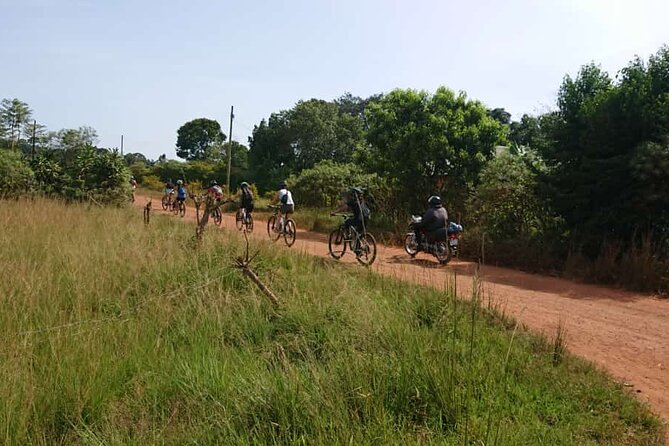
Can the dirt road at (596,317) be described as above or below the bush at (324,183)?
below

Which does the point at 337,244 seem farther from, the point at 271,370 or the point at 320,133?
the point at 320,133

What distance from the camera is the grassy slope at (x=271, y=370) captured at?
2.90m

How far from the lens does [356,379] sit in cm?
323

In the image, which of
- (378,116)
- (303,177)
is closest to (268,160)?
(303,177)

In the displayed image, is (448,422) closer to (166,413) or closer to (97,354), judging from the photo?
(166,413)

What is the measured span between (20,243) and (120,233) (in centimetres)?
157

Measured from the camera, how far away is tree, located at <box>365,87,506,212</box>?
15531mm

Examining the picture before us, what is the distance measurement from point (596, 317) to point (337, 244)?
5.40 meters

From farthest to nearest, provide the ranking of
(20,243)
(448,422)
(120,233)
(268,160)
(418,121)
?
(268,160), (418,121), (120,233), (20,243), (448,422)

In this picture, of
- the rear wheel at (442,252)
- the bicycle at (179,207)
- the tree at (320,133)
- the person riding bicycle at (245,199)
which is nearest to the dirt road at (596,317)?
Answer: the rear wheel at (442,252)

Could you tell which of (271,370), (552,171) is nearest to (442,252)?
(552,171)

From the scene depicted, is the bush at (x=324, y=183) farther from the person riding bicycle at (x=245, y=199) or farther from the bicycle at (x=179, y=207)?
the person riding bicycle at (x=245, y=199)

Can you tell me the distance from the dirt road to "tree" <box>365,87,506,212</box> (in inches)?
238

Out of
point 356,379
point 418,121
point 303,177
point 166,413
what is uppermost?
point 418,121
